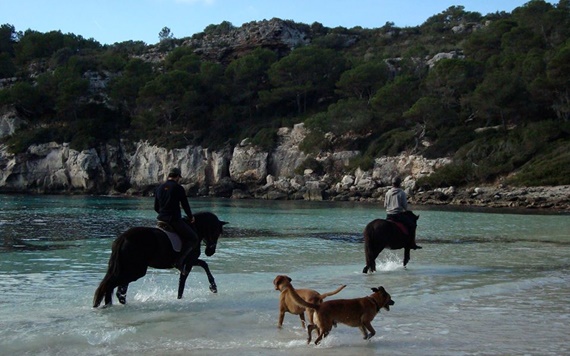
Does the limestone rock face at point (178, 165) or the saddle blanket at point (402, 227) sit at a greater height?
the limestone rock face at point (178, 165)

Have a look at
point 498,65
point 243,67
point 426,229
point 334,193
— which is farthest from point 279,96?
point 426,229

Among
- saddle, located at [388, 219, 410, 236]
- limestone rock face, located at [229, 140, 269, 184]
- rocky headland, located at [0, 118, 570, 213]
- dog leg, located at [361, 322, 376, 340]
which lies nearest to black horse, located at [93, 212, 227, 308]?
dog leg, located at [361, 322, 376, 340]

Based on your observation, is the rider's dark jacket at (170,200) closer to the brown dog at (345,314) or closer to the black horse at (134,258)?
the black horse at (134,258)

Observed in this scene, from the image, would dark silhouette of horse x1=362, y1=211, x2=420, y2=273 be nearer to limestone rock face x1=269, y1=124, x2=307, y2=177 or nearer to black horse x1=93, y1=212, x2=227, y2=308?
black horse x1=93, y1=212, x2=227, y2=308

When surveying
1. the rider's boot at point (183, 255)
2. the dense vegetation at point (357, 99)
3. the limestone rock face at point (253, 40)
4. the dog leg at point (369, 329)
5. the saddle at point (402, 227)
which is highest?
the limestone rock face at point (253, 40)

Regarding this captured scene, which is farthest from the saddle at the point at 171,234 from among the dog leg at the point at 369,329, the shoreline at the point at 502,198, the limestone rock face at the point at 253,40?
the limestone rock face at the point at 253,40

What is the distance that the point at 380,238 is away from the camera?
11.6 meters

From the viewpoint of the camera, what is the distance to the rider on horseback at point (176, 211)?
8742mm

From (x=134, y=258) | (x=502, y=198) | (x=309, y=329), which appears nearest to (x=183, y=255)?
(x=134, y=258)

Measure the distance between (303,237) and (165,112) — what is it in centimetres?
5603

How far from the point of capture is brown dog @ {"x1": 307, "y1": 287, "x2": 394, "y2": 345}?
Answer: 611cm

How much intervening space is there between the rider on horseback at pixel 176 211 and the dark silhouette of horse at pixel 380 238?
4137 mm

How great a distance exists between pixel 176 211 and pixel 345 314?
3709 mm

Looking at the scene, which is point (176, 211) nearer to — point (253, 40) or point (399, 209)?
point (399, 209)
